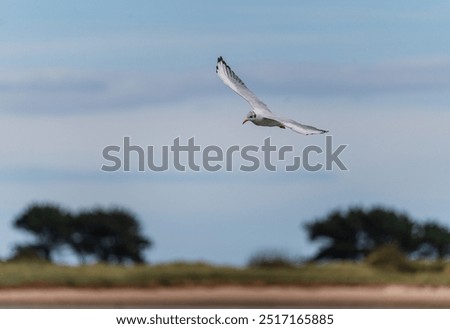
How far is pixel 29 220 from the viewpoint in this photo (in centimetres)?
1273

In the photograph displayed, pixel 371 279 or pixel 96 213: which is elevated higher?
pixel 96 213

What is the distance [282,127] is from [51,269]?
2979 millimetres

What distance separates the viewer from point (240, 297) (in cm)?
1248

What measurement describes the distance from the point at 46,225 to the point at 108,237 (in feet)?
2.25

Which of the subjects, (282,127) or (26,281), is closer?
(282,127)

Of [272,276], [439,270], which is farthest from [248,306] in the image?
[439,270]

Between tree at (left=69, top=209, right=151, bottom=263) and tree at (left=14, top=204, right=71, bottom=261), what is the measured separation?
0.38ft

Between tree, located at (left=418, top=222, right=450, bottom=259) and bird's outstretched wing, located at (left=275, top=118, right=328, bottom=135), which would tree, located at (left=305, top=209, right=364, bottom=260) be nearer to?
tree, located at (left=418, top=222, right=450, bottom=259)

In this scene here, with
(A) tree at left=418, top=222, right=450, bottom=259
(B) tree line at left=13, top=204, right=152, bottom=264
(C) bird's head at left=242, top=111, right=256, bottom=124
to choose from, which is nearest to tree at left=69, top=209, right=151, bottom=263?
(B) tree line at left=13, top=204, right=152, bottom=264

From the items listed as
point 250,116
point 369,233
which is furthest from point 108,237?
point 369,233

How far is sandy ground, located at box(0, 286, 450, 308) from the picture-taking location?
1248 cm

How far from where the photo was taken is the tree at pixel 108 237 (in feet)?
41.0
